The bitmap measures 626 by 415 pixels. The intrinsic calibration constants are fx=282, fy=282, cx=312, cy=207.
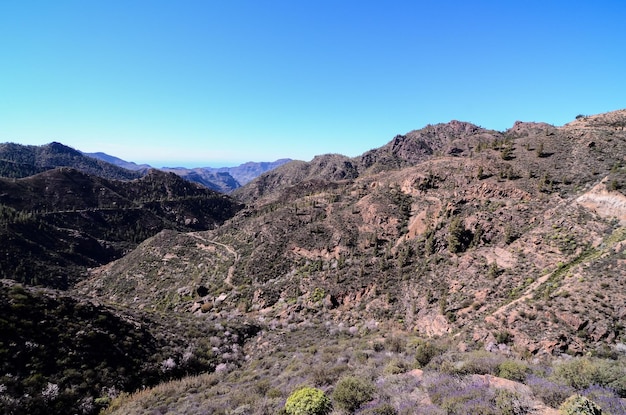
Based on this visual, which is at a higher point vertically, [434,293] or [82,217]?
[434,293]

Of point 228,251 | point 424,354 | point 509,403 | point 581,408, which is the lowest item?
point 228,251

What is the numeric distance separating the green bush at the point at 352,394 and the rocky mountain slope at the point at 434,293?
0.21 ft

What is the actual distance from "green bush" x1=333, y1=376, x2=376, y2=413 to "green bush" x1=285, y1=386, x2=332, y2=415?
42 centimetres

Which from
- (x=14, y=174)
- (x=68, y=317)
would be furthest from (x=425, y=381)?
(x=14, y=174)

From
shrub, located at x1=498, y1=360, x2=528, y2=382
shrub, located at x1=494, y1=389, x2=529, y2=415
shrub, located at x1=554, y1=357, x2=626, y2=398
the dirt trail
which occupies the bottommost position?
the dirt trail

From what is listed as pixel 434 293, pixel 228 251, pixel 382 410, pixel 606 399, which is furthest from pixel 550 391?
pixel 228 251

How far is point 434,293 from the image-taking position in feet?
78.7

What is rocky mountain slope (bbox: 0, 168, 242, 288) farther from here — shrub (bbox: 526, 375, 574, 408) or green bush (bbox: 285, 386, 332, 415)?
shrub (bbox: 526, 375, 574, 408)

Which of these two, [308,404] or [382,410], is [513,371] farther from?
[308,404]

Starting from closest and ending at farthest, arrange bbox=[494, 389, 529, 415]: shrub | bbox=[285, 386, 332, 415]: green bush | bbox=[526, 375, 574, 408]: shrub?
bbox=[494, 389, 529, 415]: shrub < bbox=[526, 375, 574, 408]: shrub < bbox=[285, 386, 332, 415]: green bush

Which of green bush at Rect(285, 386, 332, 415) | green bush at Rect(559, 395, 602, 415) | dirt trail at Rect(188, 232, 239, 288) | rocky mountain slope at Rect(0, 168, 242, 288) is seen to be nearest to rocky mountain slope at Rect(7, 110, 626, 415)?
green bush at Rect(285, 386, 332, 415)

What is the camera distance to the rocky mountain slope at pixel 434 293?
9844 mm

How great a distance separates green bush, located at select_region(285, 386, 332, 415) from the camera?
9.02m

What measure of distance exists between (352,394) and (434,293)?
1726cm
